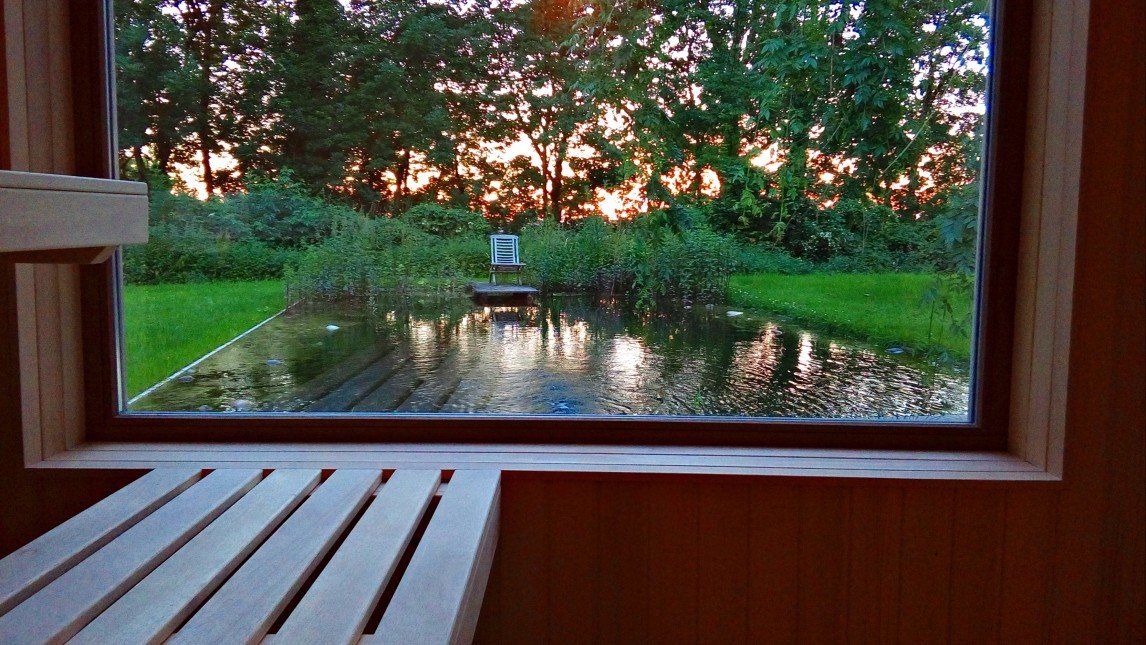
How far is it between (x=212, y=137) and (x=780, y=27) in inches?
56.6

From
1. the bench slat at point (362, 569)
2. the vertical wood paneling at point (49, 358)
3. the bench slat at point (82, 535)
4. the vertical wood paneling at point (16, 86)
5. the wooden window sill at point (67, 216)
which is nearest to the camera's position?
the wooden window sill at point (67, 216)

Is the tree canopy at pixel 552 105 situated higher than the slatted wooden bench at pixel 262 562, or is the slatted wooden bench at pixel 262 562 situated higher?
the tree canopy at pixel 552 105

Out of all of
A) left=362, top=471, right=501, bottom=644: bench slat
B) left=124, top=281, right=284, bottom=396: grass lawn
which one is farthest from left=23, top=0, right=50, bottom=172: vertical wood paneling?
left=362, top=471, right=501, bottom=644: bench slat

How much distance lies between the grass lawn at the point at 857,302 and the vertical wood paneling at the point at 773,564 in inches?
18.9

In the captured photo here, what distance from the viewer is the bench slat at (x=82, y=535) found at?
3.37 feet

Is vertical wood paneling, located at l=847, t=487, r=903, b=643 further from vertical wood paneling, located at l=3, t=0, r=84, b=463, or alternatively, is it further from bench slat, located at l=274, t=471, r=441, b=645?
vertical wood paneling, located at l=3, t=0, r=84, b=463

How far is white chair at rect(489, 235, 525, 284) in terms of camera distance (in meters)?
1.76

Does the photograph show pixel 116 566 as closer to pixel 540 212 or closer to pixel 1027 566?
pixel 540 212

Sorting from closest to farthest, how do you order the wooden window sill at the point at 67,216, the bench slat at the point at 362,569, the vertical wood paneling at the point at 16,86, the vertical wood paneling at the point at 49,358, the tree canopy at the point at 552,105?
the wooden window sill at the point at 67,216 → the bench slat at the point at 362,569 → the vertical wood paneling at the point at 16,86 → the vertical wood paneling at the point at 49,358 → the tree canopy at the point at 552,105

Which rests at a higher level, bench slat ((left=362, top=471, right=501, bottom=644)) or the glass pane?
the glass pane

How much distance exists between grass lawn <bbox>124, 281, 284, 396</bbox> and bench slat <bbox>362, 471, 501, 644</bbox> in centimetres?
74

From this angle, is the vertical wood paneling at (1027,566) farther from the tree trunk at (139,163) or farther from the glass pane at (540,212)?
the tree trunk at (139,163)

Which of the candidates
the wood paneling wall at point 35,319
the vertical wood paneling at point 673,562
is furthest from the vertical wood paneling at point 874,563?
the wood paneling wall at point 35,319

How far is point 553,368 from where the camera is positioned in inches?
69.0
